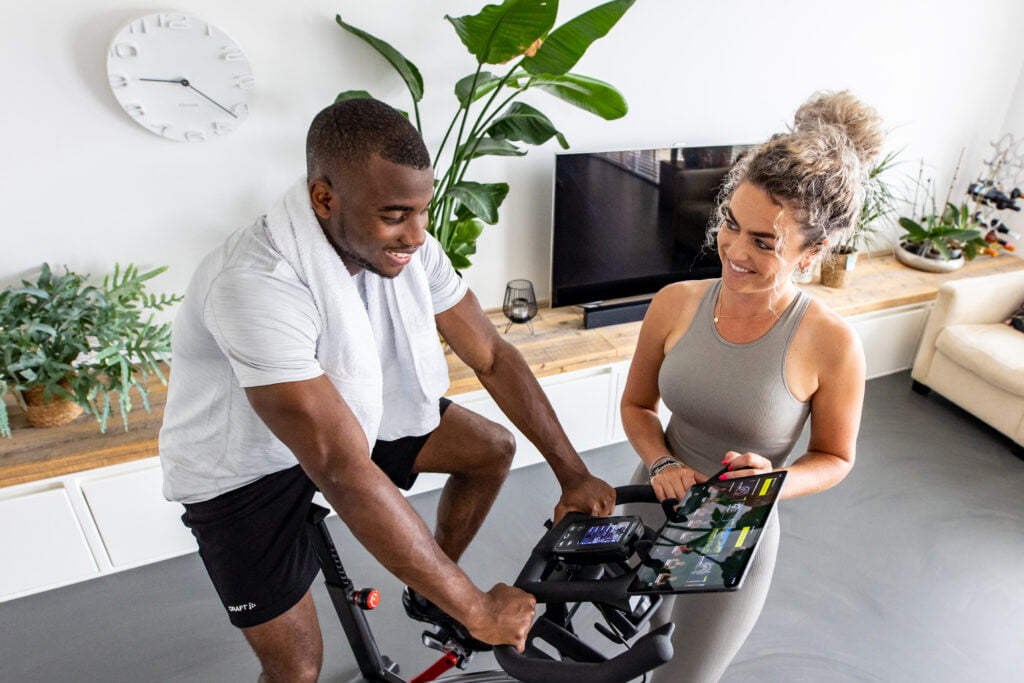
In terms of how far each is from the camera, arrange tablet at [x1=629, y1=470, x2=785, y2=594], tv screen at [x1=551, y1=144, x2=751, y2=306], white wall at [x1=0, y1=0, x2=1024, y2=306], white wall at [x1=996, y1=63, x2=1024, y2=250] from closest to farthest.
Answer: tablet at [x1=629, y1=470, x2=785, y2=594] < white wall at [x1=0, y1=0, x2=1024, y2=306] < tv screen at [x1=551, y1=144, x2=751, y2=306] < white wall at [x1=996, y1=63, x2=1024, y2=250]

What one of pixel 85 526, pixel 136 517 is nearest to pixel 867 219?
pixel 136 517

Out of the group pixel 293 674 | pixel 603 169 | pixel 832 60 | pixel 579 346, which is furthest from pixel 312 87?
pixel 832 60

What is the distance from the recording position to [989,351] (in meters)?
2.72

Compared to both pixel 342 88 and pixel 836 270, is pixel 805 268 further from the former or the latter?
pixel 836 270

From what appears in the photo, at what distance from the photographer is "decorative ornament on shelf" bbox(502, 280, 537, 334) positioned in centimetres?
263

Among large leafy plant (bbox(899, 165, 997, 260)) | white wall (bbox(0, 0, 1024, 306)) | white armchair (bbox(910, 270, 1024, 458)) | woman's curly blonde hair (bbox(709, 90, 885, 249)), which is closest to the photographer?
woman's curly blonde hair (bbox(709, 90, 885, 249))

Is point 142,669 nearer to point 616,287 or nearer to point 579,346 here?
point 579,346

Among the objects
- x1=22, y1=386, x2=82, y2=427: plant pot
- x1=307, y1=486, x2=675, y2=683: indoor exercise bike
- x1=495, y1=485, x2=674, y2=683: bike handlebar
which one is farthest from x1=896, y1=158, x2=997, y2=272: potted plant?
x1=22, y1=386, x2=82, y2=427: plant pot

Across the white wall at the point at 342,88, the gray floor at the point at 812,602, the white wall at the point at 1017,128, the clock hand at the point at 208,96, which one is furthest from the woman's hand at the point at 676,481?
the white wall at the point at 1017,128

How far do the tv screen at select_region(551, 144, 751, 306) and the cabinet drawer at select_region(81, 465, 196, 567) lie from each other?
156 centimetres

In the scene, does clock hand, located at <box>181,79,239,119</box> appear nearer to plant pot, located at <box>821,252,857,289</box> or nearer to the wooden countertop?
the wooden countertop

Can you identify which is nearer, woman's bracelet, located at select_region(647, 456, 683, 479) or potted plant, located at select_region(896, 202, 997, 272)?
woman's bracelet, located at select_region(647, 456, 683, 479)

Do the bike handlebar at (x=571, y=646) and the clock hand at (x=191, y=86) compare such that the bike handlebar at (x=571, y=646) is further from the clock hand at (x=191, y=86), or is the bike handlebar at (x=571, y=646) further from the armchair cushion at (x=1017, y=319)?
the armchair cushion at (x=1017, y=319)

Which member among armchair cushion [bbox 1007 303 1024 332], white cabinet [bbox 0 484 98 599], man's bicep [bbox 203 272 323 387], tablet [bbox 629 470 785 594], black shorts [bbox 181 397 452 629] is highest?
man's bicep [bbox 203 272 323 387]
